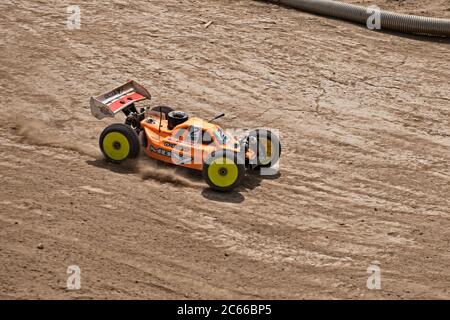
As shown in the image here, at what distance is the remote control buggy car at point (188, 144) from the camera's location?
12289 millimetres

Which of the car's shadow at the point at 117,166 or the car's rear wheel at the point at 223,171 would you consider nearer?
the car's rear wheel at the point at 223,171

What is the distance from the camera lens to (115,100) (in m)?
13.6

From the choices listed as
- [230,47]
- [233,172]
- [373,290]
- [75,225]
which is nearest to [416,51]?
[230,47]

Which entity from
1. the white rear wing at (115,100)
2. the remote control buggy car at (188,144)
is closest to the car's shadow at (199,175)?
the remote control buggy car at (188,144)

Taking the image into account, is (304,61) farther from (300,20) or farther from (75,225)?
(75,225)

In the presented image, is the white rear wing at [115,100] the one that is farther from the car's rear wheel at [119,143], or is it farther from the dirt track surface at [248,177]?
the dirt track surface at [248,177]

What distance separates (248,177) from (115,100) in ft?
9.14

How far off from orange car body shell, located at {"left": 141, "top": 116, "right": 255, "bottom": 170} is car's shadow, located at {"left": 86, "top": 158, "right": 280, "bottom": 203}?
214 mm

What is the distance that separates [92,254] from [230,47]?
28.2 feet

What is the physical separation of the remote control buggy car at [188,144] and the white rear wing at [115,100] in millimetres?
16

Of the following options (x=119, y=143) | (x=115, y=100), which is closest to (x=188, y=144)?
(x=119, y=143)

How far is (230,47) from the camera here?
17969 mm

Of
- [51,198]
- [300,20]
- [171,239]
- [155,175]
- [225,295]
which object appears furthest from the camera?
[300,20]

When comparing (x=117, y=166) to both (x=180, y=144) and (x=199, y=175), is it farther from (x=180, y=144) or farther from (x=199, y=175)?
(x=199, y=175)
